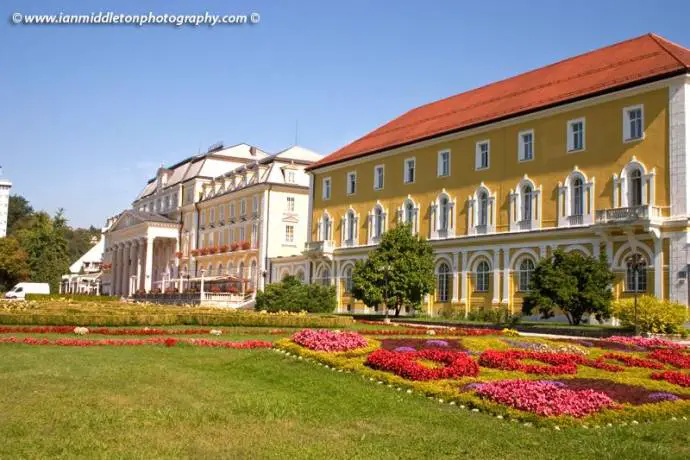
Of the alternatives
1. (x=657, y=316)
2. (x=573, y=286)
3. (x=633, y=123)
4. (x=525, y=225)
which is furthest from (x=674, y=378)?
(x=525, y=225)

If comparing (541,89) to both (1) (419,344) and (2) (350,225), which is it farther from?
(1) (419,344)

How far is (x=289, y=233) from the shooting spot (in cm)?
6481

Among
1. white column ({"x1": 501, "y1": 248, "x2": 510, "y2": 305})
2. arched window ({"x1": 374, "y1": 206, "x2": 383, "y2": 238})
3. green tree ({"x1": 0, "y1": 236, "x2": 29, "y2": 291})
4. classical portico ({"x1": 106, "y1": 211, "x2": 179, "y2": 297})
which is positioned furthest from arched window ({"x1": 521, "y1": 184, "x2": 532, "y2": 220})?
green tree ({"x1": 0, "y1": 236, "x2": 29, "y2": 291})

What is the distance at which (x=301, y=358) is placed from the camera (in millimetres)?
15688

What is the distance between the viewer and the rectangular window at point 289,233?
212 ft

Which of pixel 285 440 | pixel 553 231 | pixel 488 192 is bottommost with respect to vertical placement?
pixel 285 440

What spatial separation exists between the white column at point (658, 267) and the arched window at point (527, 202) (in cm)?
773

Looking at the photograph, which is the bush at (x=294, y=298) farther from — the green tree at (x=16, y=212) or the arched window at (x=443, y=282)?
the green tree at (x=16, y=212)

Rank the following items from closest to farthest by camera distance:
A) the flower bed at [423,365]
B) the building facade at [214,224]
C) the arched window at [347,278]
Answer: the flower bed at [423,365], the arched window at [347,278], the building facade at [214,224]

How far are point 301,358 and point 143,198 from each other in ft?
274

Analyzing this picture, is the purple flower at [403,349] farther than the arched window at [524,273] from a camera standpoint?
No

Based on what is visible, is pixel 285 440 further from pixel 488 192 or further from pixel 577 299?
pixel 488 192

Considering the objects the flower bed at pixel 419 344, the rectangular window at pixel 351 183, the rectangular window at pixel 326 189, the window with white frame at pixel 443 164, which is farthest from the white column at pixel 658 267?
the rectangular window at pixel 326 189

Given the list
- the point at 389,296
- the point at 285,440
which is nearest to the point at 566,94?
the point at 389,296
